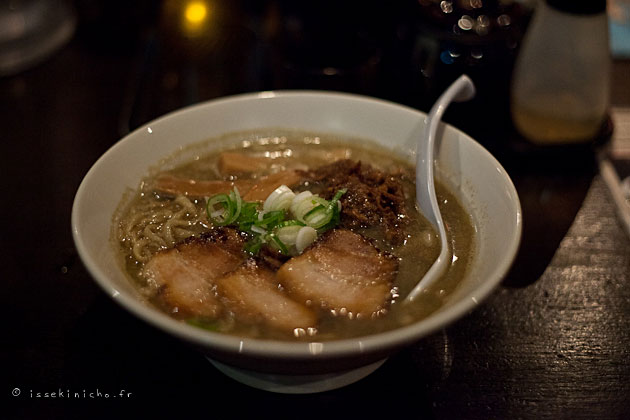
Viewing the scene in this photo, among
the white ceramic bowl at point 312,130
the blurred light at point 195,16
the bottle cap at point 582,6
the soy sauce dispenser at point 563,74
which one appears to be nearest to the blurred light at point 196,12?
the blurred light at point 195,16

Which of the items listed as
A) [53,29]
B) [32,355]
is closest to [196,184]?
[32,355]

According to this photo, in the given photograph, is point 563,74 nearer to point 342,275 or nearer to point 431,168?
point 431,168

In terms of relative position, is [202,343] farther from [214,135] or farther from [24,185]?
[24,185]

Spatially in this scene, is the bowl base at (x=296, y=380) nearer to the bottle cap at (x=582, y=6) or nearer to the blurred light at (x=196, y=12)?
the bottle cap at (x=582, y=6)

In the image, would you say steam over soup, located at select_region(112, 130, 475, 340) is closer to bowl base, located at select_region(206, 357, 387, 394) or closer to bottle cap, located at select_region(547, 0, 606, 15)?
bowl base, located at select_region(206, 357, 387, 394)

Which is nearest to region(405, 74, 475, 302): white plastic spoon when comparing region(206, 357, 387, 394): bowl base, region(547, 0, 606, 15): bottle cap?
region(206, 357, 387, 394): bowl base

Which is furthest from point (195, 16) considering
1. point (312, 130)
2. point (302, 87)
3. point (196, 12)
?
point (312, 130)
